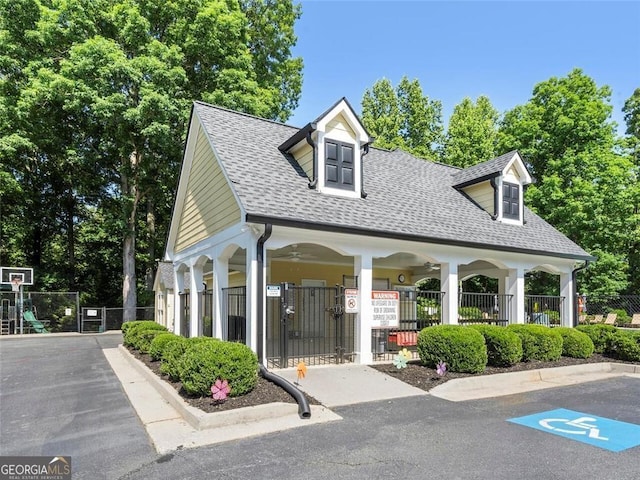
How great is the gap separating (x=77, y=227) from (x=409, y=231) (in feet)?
102

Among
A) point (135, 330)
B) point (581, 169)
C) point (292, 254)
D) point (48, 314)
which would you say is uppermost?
point (581, 169)

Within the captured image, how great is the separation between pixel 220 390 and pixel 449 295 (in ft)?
23.6

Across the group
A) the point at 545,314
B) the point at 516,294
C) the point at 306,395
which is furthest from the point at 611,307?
the point at 306,395

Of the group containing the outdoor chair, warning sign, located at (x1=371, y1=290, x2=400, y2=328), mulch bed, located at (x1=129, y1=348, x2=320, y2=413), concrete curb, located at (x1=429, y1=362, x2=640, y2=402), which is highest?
warning sign, located at (x1=371, y1=290, x2=400, y2=328)

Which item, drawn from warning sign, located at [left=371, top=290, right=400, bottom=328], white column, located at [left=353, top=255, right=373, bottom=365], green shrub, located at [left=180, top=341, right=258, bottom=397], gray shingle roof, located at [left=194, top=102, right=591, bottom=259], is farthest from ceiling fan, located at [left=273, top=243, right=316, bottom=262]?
green shrub, located at [left=180, top=341, right=258, bottom=397]

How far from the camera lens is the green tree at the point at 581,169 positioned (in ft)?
74.4

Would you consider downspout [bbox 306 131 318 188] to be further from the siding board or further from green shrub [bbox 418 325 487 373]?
green shrub [bbox 418 325 487 373]

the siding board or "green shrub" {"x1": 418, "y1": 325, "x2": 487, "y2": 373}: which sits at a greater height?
the siding board

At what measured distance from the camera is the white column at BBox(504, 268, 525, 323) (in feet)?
42.4

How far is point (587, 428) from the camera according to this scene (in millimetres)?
5988

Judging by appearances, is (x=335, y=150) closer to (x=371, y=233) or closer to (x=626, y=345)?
(x=371, y=233)

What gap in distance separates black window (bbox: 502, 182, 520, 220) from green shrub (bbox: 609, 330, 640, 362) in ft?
15.1

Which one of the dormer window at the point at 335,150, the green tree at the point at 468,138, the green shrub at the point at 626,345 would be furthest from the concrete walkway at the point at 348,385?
the green tree at the point at 468,138

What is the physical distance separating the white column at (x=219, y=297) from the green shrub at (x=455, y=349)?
486cm
